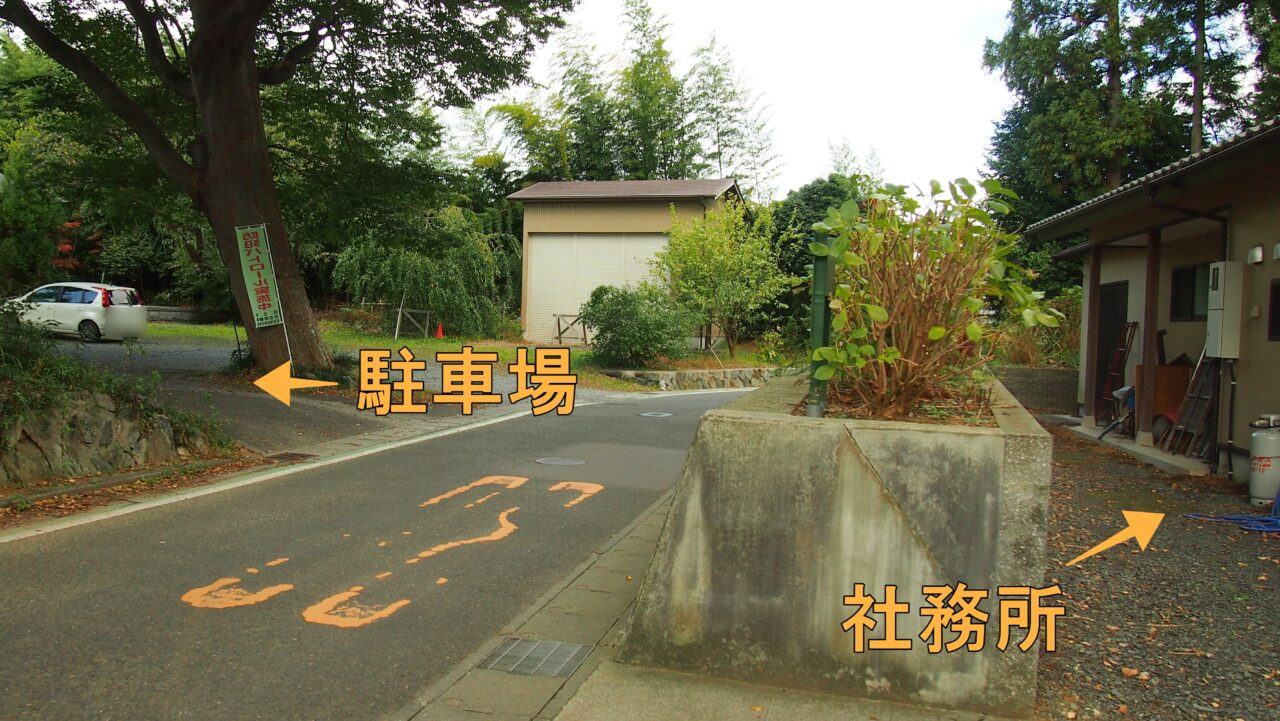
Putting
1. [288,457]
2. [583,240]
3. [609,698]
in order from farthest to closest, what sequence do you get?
[583,240] → [288,457] → [609,698]

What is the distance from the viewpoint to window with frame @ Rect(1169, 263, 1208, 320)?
421 inches

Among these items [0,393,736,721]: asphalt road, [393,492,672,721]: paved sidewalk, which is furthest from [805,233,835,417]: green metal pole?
[0,393,736,721]: asphalt road

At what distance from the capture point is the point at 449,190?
50.3 feet

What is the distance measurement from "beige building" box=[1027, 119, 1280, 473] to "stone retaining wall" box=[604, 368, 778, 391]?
26.0ft

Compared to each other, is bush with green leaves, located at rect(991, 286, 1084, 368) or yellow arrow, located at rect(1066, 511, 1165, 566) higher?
bush with green leaves, located at rect(991, 286, 1084, 368)

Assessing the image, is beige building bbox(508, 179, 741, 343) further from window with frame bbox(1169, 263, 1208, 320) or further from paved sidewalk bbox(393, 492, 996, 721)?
paved sidewalk bbox(393, 492, 996, 721)

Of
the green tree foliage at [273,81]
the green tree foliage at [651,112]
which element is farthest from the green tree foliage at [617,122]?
the green tree foliage at [273,81]

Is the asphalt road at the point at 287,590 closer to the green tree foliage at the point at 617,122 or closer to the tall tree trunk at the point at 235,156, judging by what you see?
the tall tree trunk at the point at 235,156

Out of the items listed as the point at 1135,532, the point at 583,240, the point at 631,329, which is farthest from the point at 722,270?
the point at 1135,532

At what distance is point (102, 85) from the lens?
37.5 ft

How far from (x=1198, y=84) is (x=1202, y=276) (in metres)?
21.0

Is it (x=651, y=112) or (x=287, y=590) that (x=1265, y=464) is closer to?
(x=287, y=590)

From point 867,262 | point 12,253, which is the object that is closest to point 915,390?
point 867,262

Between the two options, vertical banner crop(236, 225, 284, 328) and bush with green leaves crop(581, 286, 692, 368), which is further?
bush with green leaves crop(581, 286, 692, 368)
